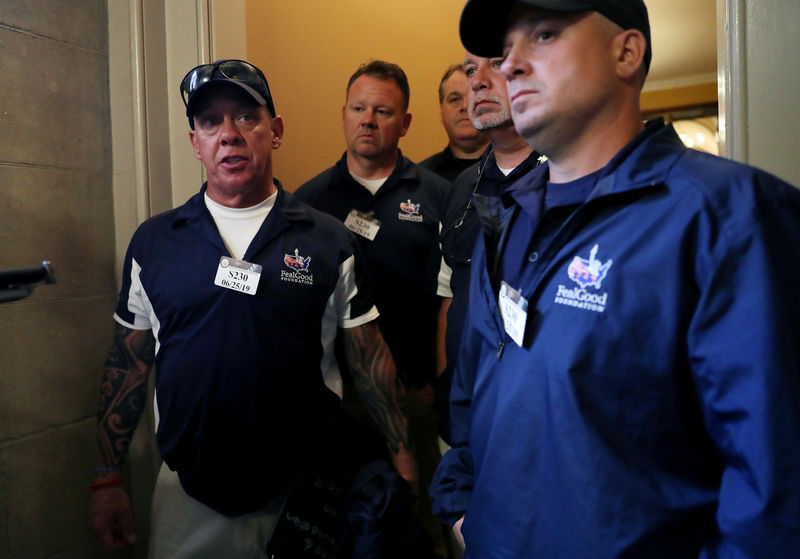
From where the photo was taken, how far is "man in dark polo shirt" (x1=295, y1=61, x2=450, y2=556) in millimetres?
2098

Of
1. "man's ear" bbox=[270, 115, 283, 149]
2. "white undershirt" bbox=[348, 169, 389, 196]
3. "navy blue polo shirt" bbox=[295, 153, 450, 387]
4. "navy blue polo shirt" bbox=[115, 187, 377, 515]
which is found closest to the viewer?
"navy blue polo shirt" bbox=[115, 187, 377, 515]

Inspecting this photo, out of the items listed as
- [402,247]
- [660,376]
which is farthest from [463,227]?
[660,376]

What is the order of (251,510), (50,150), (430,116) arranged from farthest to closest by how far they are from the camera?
(430,116) → (50,150) → (251,510)

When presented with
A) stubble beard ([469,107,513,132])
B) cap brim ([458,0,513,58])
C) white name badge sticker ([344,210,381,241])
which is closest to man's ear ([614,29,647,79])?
cap brim ([458,0,513,58])

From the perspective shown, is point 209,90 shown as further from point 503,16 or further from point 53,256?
point 503,16

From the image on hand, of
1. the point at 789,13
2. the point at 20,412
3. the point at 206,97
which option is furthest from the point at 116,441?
the point at 789,13

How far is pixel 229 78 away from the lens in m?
1.61

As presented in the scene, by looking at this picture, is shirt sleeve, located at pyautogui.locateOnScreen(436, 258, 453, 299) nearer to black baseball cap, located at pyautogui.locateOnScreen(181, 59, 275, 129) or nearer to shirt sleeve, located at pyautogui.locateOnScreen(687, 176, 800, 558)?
black baseball cap, located at pyautogui.locateOnScreen(181, 59, 275, 129)

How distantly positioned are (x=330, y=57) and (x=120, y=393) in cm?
199

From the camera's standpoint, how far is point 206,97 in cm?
162

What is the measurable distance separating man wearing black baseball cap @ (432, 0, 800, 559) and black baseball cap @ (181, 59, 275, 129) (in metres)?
0.78

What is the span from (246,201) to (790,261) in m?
1.29

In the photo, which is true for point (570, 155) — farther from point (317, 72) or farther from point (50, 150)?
point (317, 72)

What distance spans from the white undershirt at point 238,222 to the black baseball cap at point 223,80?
0.28 meters
